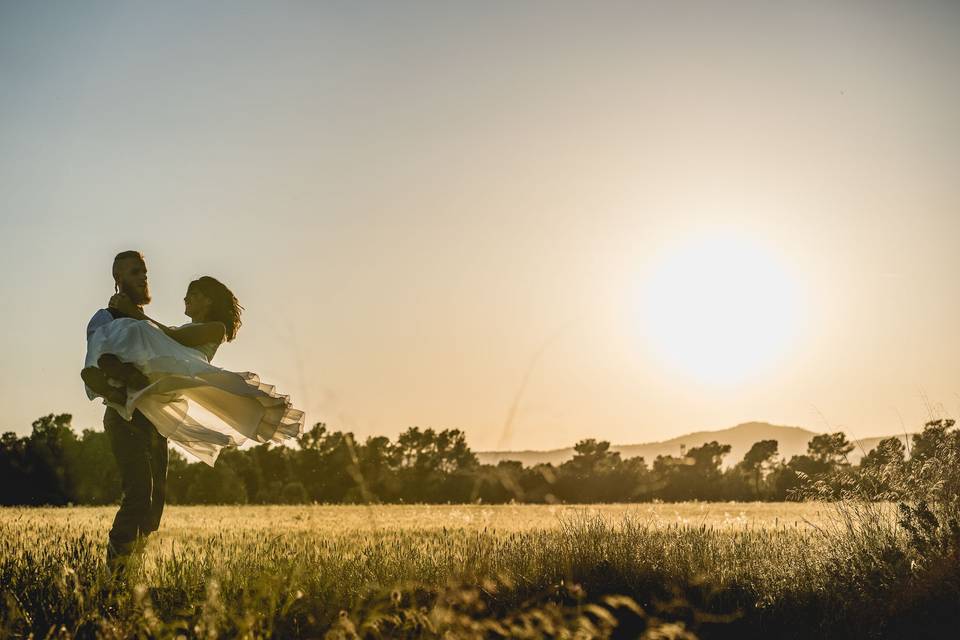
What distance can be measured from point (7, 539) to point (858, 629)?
725cm

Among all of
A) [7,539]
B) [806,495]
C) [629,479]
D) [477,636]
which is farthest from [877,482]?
[629,479]

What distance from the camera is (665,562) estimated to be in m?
7.69

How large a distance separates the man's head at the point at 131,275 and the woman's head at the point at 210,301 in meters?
0.52

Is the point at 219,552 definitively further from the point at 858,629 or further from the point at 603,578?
the point at 858,629

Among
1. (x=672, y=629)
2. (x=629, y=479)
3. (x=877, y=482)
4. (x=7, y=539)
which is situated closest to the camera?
(x=672, y=629)

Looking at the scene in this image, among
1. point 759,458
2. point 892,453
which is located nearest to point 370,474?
point 759,458

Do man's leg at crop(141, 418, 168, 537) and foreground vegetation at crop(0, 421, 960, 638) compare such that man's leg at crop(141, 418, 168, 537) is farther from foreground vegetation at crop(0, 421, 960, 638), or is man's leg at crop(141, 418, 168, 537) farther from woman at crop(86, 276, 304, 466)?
foreground vegetation at crop(0, 421, 960, 638)

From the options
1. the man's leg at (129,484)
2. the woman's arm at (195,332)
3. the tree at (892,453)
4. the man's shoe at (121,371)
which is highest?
the woman's arm at (195,332)

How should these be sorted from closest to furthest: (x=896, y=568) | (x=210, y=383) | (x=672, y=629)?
(x=672, y=629) → (x=210, y=383) → (x=896, y=568)

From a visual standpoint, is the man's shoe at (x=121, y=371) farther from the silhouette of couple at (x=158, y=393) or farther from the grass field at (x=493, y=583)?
the grass field at (x=493, y=583)

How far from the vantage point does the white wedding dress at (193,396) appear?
6406mm

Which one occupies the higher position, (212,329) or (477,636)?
(212,329)

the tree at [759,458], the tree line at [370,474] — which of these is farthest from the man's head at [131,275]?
the tree at [759,458]

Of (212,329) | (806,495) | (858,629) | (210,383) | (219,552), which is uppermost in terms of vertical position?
(212,329)
